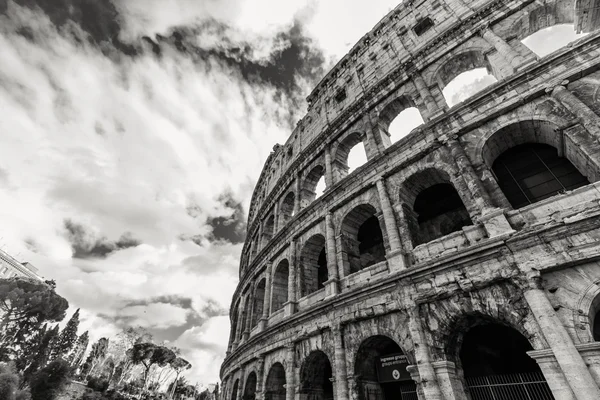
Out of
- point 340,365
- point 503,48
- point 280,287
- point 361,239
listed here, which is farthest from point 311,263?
point 503,48

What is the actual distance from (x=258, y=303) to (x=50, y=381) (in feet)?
63.7

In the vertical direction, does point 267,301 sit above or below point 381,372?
above

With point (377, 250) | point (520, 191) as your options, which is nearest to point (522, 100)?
point (520, 191)

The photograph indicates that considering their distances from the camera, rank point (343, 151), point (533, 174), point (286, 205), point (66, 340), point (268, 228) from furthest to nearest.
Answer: point (66, 340) → point (268, 228) → point (286, 205) → point (343, 151) → point (533, 174)

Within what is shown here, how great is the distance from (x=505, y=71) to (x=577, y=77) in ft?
6.24

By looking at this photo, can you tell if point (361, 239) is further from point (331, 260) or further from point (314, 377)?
point (314, 377)

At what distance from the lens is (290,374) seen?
8.94 meters

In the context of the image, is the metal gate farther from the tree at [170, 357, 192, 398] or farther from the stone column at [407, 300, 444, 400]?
the tree at [170, 357, 192, 398]

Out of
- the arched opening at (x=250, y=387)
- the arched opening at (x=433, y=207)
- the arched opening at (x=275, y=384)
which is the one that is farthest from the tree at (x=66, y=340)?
the arched opening at (x=433, y=207)

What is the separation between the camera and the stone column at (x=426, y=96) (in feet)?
29.4

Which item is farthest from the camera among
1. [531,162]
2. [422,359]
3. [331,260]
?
[331,260]

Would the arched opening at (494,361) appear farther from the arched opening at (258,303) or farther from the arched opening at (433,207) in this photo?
the arched opening at (258,303)

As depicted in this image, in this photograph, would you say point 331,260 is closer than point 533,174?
No

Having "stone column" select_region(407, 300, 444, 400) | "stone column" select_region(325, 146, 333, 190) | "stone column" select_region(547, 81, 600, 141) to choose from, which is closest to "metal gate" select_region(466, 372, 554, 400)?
"stone column" select_region(407, 300, 444, 400)
